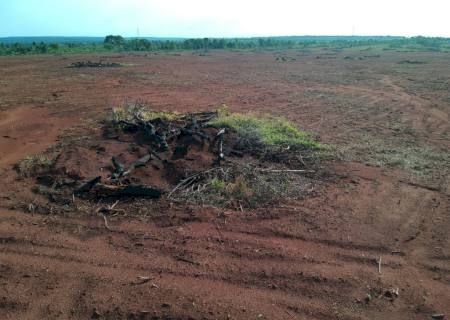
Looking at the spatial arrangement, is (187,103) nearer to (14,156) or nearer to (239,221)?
(14,156)

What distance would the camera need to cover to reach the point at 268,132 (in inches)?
342

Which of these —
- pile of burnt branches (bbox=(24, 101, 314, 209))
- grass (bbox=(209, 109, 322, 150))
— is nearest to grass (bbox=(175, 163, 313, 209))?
pile of burnt branches (bbox=(24, 101, 314, 209))

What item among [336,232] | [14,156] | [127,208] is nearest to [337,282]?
[336,232]

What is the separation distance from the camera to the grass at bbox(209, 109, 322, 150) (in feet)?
26.2

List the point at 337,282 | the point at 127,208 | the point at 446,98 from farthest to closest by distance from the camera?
the point at 446,98 → the point at 127,208 → the point at 337,282

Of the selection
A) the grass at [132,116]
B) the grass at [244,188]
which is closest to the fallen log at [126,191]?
the grass at [244,188]

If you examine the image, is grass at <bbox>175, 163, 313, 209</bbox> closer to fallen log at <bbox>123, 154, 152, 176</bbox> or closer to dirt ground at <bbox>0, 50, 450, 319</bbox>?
dirt ground at <bbox>0, 50, 450, 319</bbox>

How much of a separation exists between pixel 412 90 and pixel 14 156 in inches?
610

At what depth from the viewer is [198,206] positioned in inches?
217

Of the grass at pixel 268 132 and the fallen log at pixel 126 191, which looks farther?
the grass at pixel 268 132

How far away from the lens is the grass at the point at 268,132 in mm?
7988

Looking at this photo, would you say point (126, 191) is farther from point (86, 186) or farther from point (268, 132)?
point (268, 132)

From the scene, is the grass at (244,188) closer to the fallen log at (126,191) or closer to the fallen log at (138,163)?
the fallen log at (126,191)

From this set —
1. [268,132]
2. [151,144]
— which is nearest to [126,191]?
[151,144]
